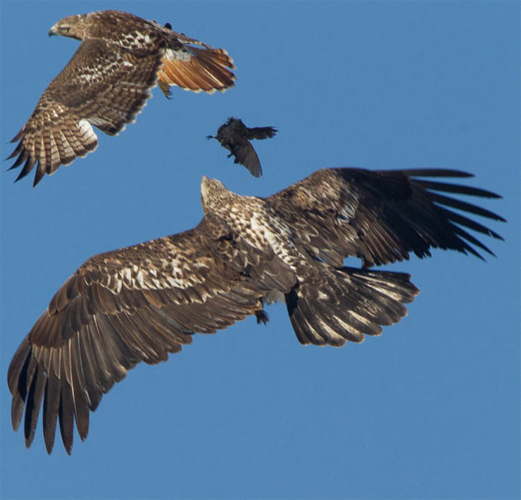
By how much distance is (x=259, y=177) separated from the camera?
49.6 ft

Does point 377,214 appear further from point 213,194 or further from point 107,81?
point 107,81

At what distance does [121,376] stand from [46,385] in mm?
799

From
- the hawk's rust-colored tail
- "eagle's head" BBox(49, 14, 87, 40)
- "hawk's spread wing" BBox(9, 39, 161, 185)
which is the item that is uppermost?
"eagle's head" BBox(49, 14, 87, 40)

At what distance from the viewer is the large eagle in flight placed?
13281 mm

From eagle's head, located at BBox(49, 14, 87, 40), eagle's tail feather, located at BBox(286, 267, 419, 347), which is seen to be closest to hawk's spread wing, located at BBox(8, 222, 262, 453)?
eagle's tail feather, located at BBox(286, 267, 419, 347)

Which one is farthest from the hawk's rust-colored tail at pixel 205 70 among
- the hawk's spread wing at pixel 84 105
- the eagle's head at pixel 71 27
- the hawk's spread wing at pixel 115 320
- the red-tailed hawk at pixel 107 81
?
the hawk's spread wing at pixel 115 320

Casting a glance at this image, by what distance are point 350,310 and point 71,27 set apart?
5381mm

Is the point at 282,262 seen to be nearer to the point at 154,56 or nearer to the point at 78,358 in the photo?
the point at 78,358

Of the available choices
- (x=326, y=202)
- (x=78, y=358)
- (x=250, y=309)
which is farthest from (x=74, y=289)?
(x=326, y=202)

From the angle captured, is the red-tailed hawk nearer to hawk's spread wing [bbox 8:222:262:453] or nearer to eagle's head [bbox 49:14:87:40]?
eagle's head [bbox 49:14:87:40]

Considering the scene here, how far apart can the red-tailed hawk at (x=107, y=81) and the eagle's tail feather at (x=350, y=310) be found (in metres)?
2.93

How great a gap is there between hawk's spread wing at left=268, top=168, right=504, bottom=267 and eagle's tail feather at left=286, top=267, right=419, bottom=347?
351 millimetres

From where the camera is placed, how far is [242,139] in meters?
15.3

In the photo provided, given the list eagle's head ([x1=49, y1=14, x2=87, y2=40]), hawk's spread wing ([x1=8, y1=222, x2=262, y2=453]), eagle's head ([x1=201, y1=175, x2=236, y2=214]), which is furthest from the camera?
eagle's head ([x1=49, y1=14, x2=87, y2=40])
